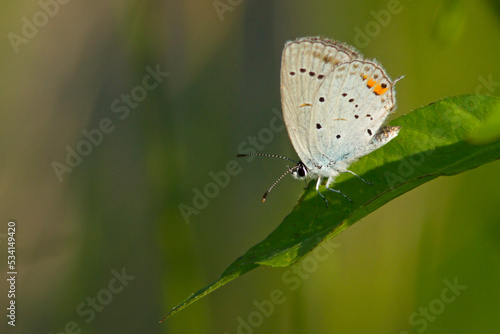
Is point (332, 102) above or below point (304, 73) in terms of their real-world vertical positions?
below

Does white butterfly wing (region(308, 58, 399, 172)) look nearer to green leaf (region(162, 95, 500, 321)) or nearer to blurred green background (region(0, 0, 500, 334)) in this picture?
blurred green background (region(0, 0, 500, 334))

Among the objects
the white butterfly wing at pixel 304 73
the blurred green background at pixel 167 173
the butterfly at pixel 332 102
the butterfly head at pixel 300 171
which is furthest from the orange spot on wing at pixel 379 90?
the butterfly head at pixel 300 171

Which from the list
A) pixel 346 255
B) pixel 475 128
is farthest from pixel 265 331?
pixel 475 128

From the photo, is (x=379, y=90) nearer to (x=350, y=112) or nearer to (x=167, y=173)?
(x=350, y=112)

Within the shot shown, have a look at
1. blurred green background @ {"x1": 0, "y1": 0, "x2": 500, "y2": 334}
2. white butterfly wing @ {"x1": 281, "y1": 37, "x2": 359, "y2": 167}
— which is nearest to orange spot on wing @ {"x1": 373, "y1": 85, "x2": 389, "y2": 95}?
white butterfly wing @ {"x1": 281, "y1": 37, "x2": 359, "y2": 167}

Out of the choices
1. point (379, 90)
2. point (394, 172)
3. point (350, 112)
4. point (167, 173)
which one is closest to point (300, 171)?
point (350, 112)
